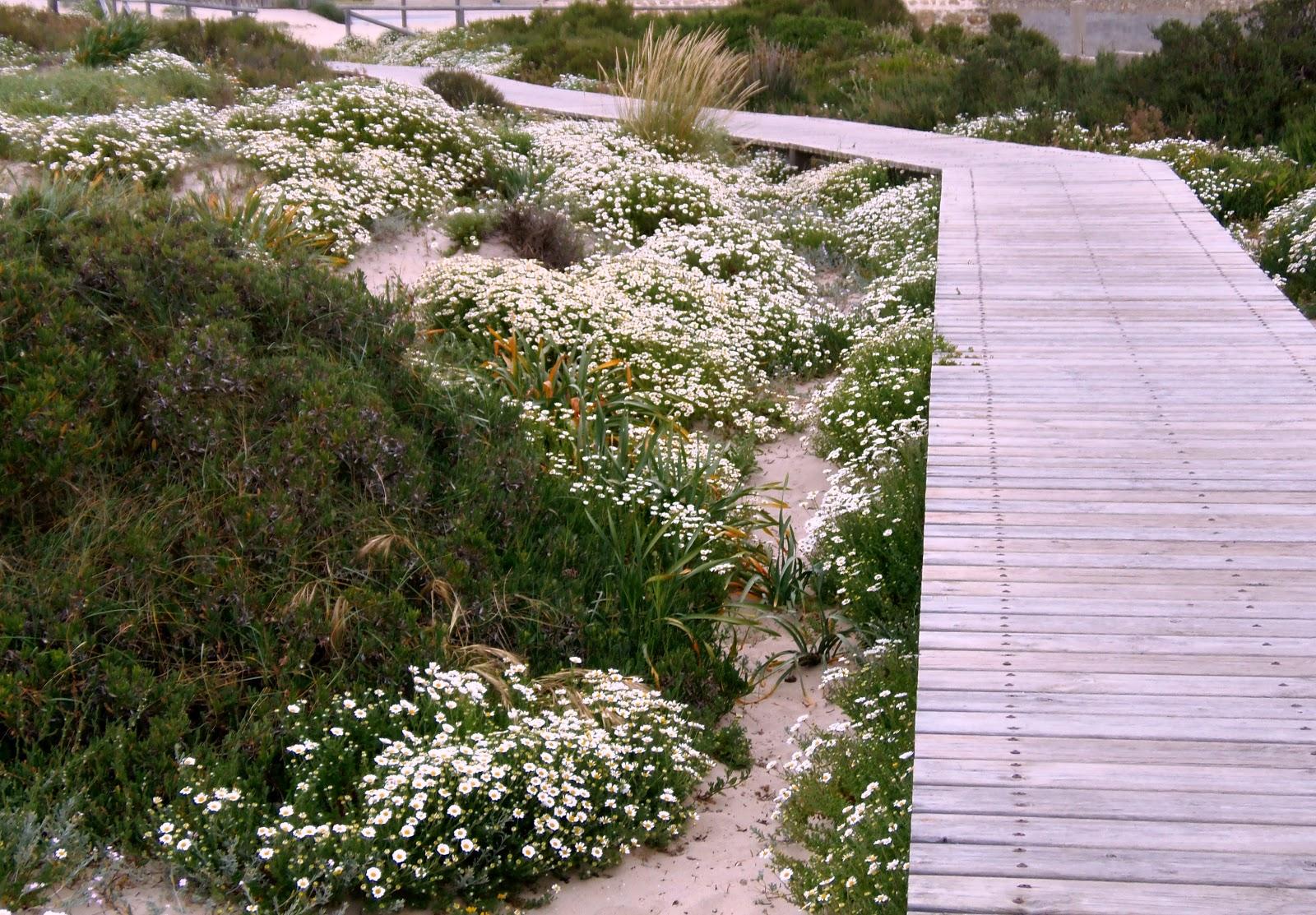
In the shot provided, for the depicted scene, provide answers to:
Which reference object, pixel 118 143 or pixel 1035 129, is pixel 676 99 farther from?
pixel 118 143

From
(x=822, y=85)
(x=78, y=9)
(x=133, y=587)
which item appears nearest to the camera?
(x=133, y=587)

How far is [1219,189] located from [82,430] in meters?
9.27

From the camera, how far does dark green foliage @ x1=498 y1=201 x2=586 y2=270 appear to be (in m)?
9.70

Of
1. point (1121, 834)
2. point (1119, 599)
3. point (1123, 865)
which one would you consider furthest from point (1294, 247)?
point (1123, 865)

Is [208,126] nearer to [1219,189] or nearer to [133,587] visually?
[133,587]

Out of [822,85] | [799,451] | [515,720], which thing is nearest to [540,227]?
[799,451]

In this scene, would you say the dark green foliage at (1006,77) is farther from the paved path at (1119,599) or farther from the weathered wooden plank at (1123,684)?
the weathered wooden plank at (1123,684)

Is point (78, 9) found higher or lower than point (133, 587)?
higher

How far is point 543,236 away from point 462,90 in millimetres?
7099

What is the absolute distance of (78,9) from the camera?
31.7 meters

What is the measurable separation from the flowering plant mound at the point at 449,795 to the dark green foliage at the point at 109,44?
45.5ft

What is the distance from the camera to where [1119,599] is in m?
3.95

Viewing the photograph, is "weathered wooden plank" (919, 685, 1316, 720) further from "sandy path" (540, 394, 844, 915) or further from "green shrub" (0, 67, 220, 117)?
"green shrub" (0, 67, 220, 117)

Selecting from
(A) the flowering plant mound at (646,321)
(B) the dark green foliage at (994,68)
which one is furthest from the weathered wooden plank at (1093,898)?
(B) the dark green foliage at (994,68)
